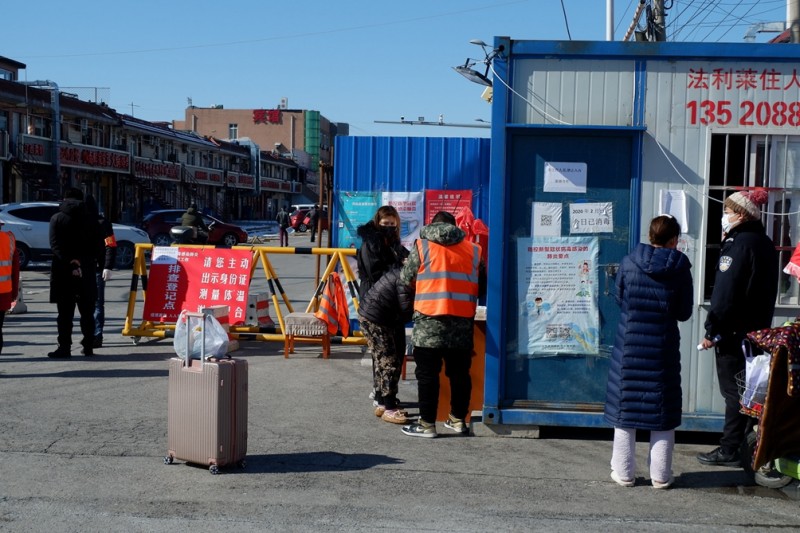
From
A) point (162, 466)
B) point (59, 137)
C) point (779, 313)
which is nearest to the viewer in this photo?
point (162, 466)

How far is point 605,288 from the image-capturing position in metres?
7.07

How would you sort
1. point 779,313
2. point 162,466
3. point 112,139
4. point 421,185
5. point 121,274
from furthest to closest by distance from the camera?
point 112,139, point 121,274, point 421,185, point 779,313, point 162,466

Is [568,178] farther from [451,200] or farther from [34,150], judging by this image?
[34,150]

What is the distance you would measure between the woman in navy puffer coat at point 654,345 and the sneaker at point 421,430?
5.56ft

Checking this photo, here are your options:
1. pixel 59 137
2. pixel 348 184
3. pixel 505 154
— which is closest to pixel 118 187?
pixel 59 137

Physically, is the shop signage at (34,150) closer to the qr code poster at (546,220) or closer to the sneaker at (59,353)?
the sneaker at (59,353)

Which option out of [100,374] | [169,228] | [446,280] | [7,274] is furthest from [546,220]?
[169,228]

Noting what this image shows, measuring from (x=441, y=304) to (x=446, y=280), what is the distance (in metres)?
0.18

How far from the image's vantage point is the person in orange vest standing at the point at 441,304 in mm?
6914

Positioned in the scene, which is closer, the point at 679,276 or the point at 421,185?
the point at 679,276

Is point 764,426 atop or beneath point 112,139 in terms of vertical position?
beneath

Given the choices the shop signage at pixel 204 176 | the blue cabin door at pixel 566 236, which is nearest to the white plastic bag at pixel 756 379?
the blue cabin door at pixel 566 236

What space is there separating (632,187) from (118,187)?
161 feet

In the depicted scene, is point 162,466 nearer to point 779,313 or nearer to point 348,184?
point 779,313
